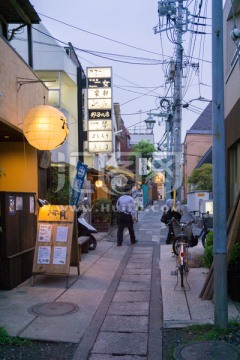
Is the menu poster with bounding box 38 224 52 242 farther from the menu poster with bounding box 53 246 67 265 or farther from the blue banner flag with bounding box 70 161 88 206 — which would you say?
the blue banner flag with bounding box 70 161 88 206

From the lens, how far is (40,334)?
5191 mm

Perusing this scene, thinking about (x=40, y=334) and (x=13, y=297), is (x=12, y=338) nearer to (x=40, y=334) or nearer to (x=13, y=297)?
(x=40, y=334)

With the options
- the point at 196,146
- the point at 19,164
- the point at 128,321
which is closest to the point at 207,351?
the point at 128,321

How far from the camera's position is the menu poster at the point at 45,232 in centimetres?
812

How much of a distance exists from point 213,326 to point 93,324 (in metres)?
1.70

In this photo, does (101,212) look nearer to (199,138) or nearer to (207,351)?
(207,351)

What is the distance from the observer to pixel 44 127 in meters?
7.91

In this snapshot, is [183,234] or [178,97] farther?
[178,97]

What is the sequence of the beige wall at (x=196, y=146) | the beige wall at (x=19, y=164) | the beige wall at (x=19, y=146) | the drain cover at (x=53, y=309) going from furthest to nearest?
the beige wall at (x=196, y=146)
the beige wall at (x=19, y=164)
the beige wall at (x=19, y=146)
the drain cover at (x=53, y=309)

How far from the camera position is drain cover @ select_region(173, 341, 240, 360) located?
4.35 metres

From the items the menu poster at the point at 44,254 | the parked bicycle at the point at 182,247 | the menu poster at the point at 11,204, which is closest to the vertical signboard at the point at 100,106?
the parked bicycle at the point at 182,247

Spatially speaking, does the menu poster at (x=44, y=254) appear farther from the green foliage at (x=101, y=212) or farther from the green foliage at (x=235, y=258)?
the green foliage at (x=101, y=212)

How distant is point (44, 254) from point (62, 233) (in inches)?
21.8

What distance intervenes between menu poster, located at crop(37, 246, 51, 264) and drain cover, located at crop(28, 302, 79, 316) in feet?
4.76
